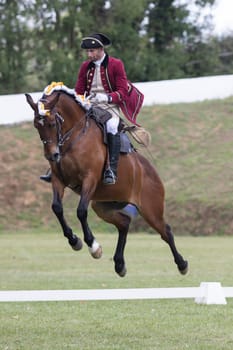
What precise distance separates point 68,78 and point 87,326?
35119 millimetres

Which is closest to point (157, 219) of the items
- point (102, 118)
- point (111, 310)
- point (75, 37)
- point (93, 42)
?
point (111, 310)

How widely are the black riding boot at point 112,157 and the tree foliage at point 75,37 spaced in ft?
112

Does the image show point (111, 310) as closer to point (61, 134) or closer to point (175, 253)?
point (175, 253)

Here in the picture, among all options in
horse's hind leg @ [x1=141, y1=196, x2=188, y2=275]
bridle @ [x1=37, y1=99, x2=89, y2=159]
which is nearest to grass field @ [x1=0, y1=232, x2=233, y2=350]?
horse's hind leg @ [x1=141, y1=196, x2=188, y2=275]

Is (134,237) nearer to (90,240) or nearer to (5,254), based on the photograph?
(5,254)

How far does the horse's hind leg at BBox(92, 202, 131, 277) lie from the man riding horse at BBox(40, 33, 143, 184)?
0.96 meters

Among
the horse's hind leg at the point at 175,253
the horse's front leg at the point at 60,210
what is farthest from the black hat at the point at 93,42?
the horse's hind leg at the point at 175,253

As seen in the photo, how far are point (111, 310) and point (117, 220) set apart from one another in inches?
59.4

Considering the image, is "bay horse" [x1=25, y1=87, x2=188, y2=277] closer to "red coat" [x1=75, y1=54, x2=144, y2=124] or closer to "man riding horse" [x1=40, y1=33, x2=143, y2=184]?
"man riding horse" [x1=40, y1=33, x2=143, y2=184]

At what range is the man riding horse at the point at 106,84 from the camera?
38.1ft

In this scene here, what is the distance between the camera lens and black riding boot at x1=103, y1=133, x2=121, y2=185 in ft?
38.4

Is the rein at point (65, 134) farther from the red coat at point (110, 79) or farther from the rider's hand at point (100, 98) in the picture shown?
the red coat at point (110, 79)

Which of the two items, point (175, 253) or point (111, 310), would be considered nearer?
point (175, 253)

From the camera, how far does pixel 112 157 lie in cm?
1182
